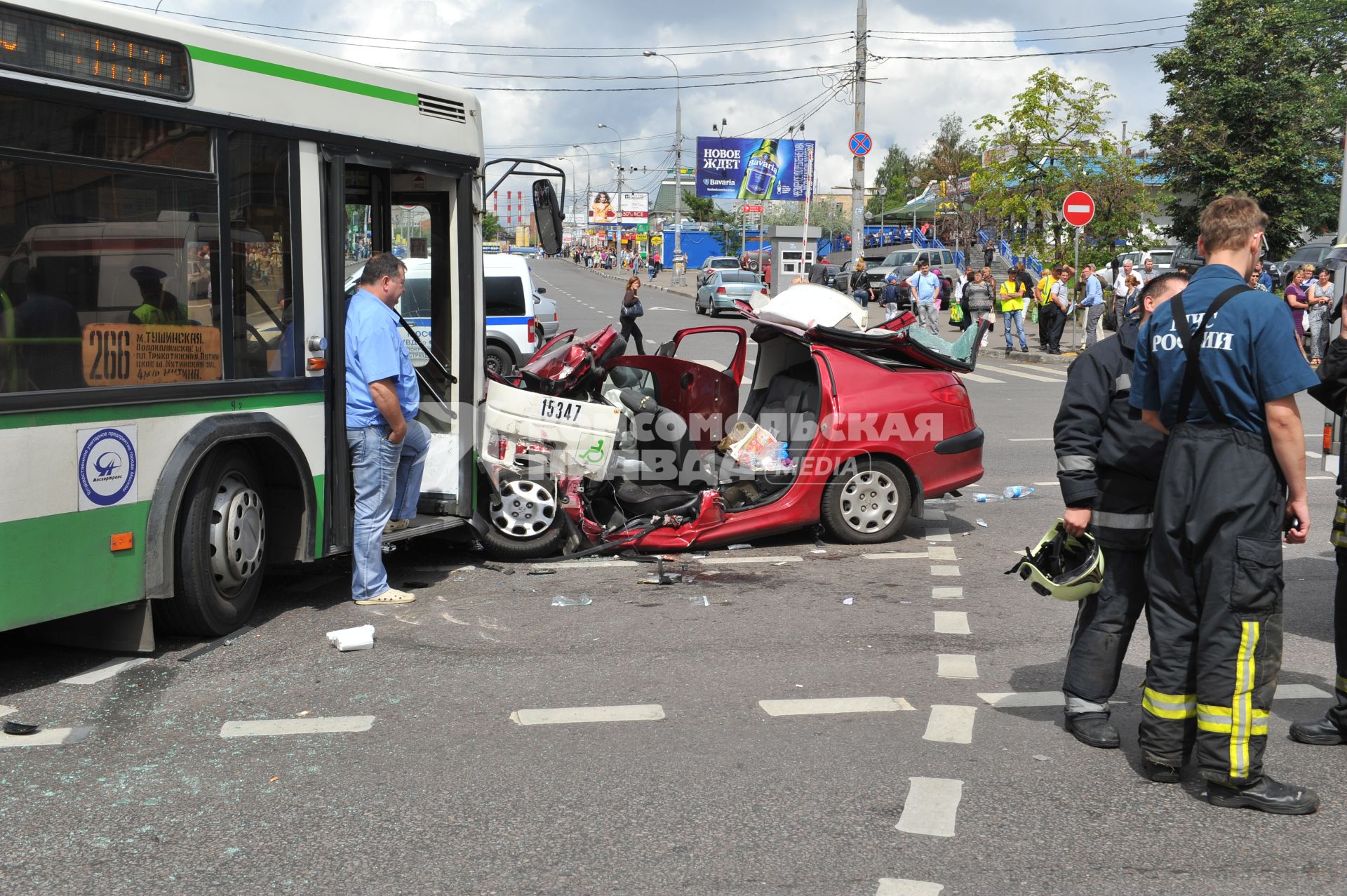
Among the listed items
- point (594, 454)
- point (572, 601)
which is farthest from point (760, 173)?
point (572, 601)

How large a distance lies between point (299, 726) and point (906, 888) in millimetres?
2522

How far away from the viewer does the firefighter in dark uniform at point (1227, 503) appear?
406 centimetres

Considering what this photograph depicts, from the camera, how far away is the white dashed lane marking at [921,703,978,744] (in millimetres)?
4816

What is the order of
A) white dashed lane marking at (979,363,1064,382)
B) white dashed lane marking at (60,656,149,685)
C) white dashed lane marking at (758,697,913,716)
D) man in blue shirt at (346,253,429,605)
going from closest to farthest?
white dashed lane marking at (758,697,913,716)
white dashed lane marking at (60,656,149,685)
man in blue shirt at (346,253,429,605)
white dashed lane marking at (979,363,1064,382)

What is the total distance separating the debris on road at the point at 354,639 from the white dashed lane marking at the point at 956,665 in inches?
106

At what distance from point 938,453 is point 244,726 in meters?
5.01

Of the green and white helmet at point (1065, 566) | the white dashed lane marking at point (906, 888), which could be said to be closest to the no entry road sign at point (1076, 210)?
the green and white helmet at point (1065, 566)

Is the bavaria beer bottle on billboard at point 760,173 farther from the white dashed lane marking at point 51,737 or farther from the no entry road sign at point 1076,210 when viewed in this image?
the white dashed lane marking at point 51,737

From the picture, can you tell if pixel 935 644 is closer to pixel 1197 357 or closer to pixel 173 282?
pixel 1197 357

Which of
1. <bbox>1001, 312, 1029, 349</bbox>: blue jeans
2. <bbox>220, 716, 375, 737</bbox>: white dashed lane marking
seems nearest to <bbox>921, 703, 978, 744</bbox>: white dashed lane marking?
<bbox>220, 716, 375, 737</bbox>: white dashed lane marking

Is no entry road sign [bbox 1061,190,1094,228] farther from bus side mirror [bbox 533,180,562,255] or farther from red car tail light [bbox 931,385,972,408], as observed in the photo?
bus side mirror [bbox 533,180,562,255]

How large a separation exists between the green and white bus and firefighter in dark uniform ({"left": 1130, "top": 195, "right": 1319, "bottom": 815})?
4.18 m

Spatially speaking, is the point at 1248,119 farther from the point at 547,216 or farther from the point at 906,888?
the point at 906,888

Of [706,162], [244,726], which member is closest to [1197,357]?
[244,726]
